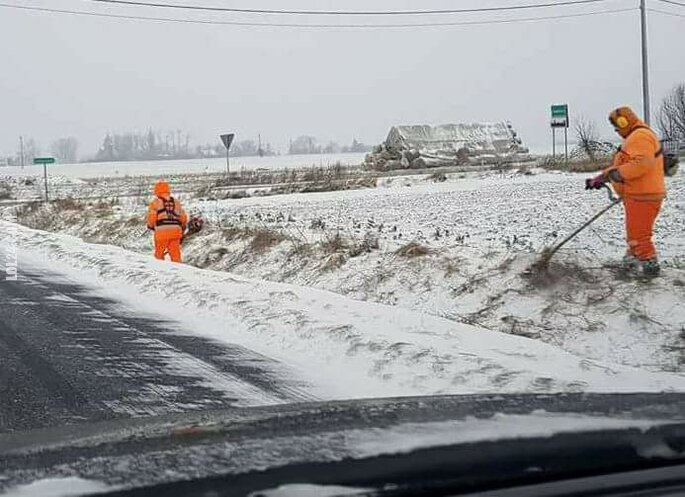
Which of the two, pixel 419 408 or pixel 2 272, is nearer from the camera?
pixel 419 408

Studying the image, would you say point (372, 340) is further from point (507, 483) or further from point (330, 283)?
point (507, 483)

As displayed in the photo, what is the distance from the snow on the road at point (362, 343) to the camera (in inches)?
240

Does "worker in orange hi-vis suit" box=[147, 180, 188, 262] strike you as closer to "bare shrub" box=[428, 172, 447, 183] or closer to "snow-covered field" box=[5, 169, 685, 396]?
"snow-covered field" box=[5, 169, 685, 396]

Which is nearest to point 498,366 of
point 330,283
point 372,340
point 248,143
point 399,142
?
point 372,340

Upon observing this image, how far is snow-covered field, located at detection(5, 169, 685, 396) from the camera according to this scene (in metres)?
6.54

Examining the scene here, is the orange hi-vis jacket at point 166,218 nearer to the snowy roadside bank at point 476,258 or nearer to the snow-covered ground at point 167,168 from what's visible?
the snowy roadside bank at point 476,258

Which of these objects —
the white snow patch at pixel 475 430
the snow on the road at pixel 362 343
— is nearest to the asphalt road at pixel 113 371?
the snow on the road at pixel 362 343

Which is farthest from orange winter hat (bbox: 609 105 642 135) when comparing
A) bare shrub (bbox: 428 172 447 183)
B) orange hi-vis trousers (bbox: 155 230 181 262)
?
bare shrub (bbox: 428 172 447 183)

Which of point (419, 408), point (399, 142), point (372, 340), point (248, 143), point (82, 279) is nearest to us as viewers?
point (419, 408)

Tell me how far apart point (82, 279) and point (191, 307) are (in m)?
3.70

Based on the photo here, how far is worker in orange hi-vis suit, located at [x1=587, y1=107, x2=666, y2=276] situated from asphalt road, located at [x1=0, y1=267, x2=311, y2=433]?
3928 millimetres

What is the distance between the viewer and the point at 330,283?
36.9 feet

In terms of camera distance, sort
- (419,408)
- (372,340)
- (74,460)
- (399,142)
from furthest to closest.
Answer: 1. (399,142)
2. (372,340)
3. (419,408)
4. (74,460)

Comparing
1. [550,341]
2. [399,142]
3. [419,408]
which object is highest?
[399,142]
